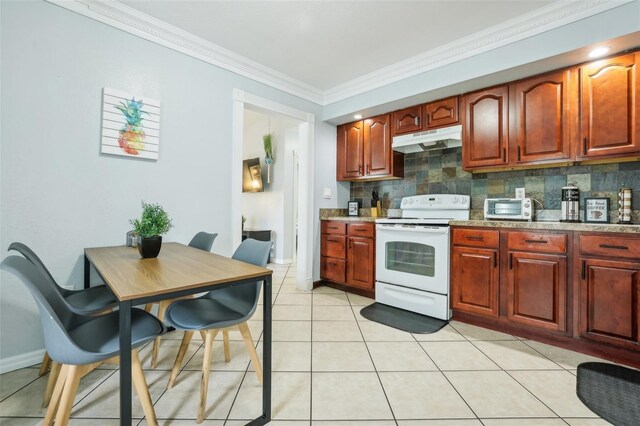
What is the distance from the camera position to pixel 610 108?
2.07 m

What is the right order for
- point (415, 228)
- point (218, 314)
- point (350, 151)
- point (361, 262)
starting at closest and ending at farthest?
point (218, 314)
point (415, 228)
point (361, 262)
point (350, 151)

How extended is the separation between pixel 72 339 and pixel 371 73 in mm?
3320

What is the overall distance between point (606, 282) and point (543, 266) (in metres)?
0.35

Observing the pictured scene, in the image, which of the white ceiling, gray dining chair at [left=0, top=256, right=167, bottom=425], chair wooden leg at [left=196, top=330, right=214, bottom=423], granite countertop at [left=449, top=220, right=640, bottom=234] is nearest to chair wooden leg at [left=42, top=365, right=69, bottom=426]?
gray dining chair at [left=0, top=256, right=167, bottom=425]

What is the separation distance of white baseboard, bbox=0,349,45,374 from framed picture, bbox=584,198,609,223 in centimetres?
420

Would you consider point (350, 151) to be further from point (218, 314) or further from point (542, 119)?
point (218, 314)

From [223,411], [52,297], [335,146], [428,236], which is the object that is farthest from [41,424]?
[335,146]

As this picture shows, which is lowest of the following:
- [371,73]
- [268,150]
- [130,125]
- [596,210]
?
[596,210]

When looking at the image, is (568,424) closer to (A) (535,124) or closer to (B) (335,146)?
(A) (535,124)

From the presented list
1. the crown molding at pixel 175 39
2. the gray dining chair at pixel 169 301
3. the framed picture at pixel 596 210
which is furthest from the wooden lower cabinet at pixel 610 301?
the crown molding at pixel 175 39

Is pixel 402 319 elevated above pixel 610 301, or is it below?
below

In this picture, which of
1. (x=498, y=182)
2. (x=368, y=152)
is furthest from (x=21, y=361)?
(x=498, y=182)

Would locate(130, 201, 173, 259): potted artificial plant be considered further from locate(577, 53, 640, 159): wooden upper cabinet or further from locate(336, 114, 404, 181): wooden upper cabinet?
locate(577, 53, 640, 159): wooden upper cabinet

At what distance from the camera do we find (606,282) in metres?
1.94
